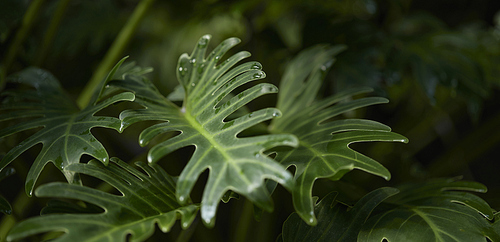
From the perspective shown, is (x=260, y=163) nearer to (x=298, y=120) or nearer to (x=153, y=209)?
(x=153, y=209)

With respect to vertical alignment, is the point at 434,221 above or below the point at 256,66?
below

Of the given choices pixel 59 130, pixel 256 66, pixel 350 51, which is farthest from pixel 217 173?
pixel 350 51

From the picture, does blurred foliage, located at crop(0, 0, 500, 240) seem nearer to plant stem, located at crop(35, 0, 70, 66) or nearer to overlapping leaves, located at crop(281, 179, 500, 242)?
plant stem, located at crop(35, 0, 70, 66)

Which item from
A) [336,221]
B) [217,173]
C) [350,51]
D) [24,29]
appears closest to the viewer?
[217,173]

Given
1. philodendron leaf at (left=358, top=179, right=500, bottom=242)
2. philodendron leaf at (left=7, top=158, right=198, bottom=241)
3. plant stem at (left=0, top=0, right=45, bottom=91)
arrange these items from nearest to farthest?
philodendron leaf at (left=7, top=158, right=198, bottom=241)
philodendron leaf at (left=358, top=179, right=500, bottom=242)
plant stem at (left=0, top=0, right=45, bottom=91)

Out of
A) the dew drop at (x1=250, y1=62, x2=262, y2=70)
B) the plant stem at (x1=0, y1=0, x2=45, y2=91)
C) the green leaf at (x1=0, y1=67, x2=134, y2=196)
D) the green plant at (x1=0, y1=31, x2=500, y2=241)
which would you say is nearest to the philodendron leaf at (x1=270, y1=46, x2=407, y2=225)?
the green plant at (x1=0, y1=31, x2=500, y2=241)

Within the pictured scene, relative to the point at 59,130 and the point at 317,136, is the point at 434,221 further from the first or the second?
the point at 59,130

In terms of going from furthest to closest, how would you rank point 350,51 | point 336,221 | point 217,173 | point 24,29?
1. point 350,51
2. point 24,29
3. point 336,221
4. point 217,173

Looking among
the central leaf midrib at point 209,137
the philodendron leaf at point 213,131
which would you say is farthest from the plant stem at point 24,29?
the central leaf midrib at point 209,137
